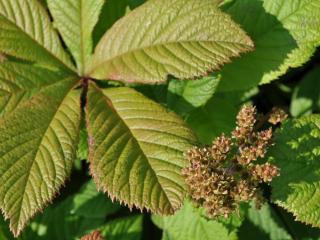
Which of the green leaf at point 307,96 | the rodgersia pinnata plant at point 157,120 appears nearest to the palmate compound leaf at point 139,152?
the rodgersia pinnata plant at point 157,120

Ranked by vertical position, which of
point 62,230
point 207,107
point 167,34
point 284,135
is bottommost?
point 62,230

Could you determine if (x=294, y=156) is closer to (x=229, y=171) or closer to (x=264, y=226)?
(x=229, y=171)

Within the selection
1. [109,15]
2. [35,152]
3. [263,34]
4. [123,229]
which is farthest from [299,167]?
[109,15]

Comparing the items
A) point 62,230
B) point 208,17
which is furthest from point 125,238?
point 208,17

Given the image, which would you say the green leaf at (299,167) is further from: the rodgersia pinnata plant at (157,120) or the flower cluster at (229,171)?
the flower cluster at (229,171)

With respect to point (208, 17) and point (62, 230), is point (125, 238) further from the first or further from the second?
point (208, 17)

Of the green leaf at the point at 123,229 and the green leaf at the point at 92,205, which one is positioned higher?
the green leaf at the point at 123,229
